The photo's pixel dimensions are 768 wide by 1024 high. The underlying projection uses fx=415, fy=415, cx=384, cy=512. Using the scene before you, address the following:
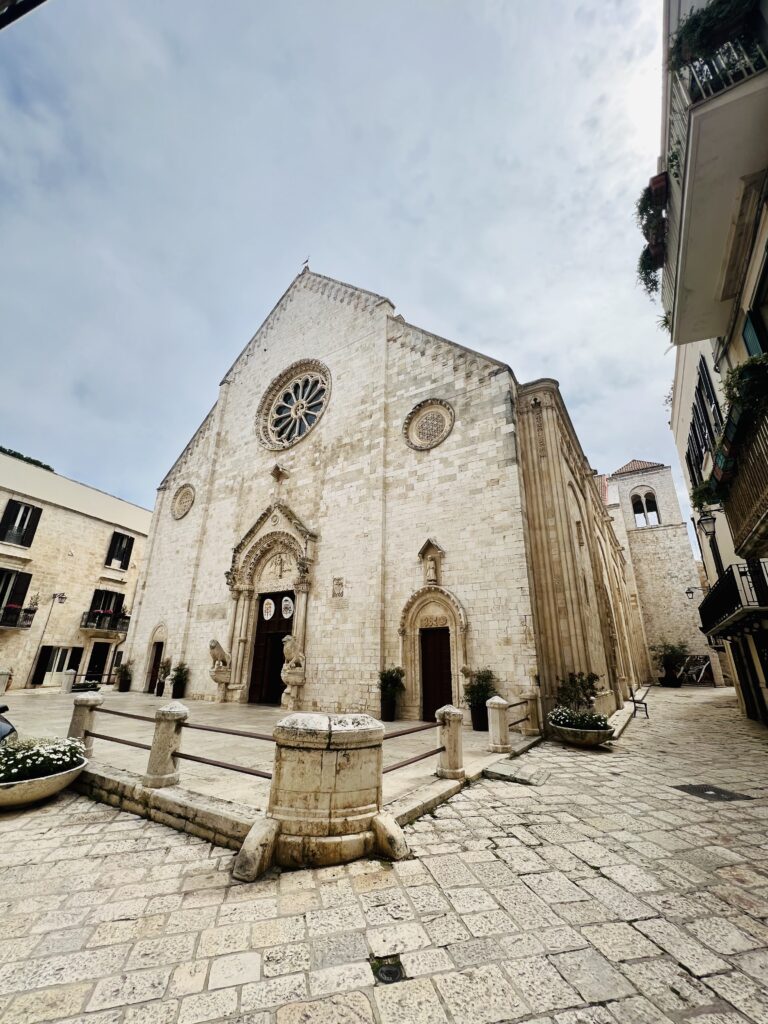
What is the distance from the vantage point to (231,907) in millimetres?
2881

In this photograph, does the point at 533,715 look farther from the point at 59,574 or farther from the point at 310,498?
the point at 59,574

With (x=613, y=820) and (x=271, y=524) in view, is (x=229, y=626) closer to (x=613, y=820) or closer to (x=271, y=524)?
(x=271, y=524)

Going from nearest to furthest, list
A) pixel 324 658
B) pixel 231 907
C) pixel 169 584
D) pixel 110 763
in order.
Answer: pixel 231 907, pixel 110 763, pixel 324 658, pixel 169 584

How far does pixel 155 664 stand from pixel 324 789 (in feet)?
53.9

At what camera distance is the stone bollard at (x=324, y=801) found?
3.47 meters

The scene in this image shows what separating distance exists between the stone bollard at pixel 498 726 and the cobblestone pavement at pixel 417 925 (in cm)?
251

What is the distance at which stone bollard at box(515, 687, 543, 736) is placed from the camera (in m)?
8.88

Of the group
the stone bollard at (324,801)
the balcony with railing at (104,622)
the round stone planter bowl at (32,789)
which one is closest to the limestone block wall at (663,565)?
the stone bollard at (324,801)

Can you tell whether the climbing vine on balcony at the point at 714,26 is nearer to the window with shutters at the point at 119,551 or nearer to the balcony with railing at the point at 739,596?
the balcony with railing at the point at 739,596

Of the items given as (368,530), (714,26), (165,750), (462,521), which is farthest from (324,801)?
(714,26)

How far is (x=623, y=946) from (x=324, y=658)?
34.5 feet

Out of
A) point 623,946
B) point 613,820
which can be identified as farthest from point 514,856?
point 613,820

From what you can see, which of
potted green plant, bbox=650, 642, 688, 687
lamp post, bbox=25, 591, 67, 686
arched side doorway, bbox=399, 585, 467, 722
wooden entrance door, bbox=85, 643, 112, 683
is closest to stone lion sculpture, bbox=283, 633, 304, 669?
arched side doorway, bbox=399, 585, 467, 722

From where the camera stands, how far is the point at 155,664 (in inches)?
669
